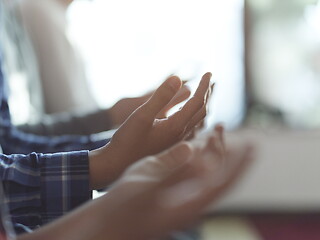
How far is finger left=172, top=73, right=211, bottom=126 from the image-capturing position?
1.76 feet

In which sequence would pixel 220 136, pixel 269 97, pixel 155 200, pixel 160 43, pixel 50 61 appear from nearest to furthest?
pixel 155 200 → pixel 220 136 → pixel 50 61 → pixel 160 43 → pixel 269 97

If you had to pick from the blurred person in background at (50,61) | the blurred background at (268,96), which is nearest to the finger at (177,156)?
the blurred person in background at (50,61)

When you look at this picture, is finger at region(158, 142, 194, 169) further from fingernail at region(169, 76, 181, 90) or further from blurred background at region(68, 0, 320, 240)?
blurred background at region(68, 0, 320, 240)

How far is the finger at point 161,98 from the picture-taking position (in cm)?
50

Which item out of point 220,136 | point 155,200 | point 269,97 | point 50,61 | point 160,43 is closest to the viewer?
point 155,200

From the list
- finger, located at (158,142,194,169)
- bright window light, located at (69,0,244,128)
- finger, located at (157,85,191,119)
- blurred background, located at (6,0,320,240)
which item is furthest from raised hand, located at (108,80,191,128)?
blurred background, located at (6,0,320,240)

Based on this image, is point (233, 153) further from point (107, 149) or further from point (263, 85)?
point (263, 85)

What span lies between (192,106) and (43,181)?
0.53ft

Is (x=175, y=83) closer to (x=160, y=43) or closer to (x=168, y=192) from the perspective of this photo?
(x=168, y=192)

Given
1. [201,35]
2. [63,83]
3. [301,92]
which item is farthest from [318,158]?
[63,83]

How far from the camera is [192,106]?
535 millimetres

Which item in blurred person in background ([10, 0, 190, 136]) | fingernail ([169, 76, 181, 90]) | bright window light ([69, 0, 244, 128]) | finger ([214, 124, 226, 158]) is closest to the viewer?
finger ([214, 124, 226, 158])

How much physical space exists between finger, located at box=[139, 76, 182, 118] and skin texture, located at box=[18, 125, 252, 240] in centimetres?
12

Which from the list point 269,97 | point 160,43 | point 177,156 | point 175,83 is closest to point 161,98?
point 175,83
